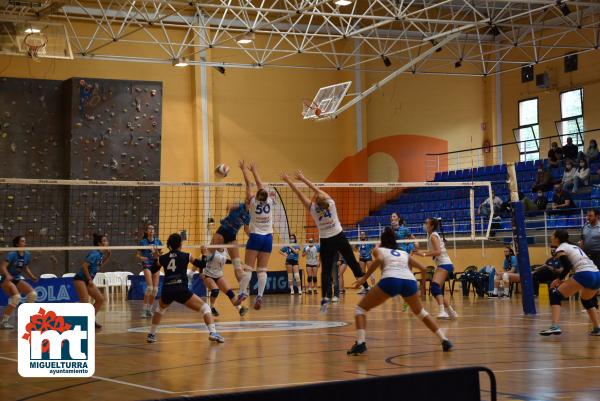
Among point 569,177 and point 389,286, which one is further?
point 569,177

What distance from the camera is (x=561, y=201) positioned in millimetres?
24859

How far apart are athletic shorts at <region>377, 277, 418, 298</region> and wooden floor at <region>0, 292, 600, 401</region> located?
0.73m

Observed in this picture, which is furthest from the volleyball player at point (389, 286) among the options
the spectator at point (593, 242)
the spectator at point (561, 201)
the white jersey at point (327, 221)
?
the spectator at point (561, 201)

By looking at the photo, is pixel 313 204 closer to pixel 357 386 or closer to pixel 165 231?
pixel 357 386

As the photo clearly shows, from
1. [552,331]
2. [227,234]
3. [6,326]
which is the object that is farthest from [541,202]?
[6,326]

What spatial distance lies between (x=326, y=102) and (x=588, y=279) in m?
17.5

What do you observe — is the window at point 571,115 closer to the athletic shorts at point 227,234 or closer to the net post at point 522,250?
the net post at point 522,250

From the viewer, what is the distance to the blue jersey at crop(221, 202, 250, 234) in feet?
48.9

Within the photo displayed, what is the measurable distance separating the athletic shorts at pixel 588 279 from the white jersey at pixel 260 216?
467 centimetres

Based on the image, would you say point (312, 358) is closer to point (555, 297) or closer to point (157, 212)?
point (555, 297)

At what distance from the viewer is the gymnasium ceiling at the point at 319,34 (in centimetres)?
2602

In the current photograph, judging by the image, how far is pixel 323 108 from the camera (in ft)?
94.0

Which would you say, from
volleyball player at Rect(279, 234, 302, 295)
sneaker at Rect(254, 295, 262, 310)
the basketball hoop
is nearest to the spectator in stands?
volleyball player at Rect(279, 234, 302, 295)

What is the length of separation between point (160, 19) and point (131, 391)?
1681 centimetres
